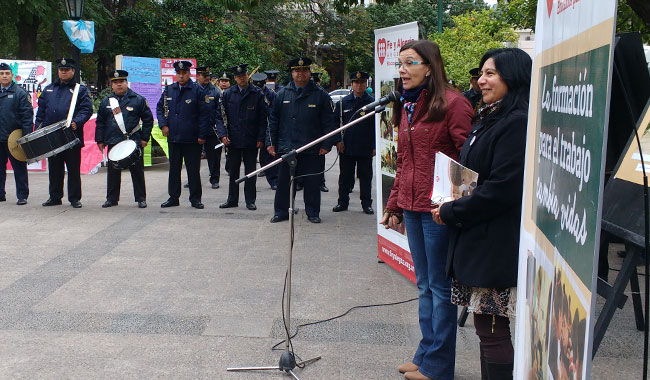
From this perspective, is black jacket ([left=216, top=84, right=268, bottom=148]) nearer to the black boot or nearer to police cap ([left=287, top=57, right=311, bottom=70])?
police cap ([left=287, top=57, right=311, bottom=70])

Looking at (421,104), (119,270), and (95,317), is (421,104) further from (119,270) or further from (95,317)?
(119,270)

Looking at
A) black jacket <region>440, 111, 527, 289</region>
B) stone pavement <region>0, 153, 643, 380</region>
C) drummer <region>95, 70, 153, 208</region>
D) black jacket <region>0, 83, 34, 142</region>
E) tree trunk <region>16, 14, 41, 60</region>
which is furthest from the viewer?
tree trunk <region>16, 14, 41, 60</region>

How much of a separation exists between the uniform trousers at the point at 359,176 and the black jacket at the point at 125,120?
9.40 feet

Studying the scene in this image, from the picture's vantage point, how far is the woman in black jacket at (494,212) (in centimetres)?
321

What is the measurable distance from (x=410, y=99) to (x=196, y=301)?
2.76 metres

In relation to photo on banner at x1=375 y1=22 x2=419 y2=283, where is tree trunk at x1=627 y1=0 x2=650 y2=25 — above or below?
above

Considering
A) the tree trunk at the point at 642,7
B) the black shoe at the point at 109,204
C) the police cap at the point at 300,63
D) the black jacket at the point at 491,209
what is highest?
the tree trunk at the point at 642,7

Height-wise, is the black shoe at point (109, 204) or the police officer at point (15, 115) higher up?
the police officer at point (15, 115)

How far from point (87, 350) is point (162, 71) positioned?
1292cm

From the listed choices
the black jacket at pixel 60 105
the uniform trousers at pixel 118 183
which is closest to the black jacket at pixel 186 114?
the uniform trousers at pixel 118 183

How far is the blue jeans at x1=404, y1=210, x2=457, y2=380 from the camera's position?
3959 mm

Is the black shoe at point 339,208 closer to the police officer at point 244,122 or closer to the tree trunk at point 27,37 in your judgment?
the police officer at point 244,122

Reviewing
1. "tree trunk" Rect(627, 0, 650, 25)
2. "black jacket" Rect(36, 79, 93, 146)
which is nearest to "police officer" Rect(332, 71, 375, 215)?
"black jacket" Rect(36, 79, 93, 146)

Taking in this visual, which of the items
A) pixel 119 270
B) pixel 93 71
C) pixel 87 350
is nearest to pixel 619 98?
pixel 87 350
